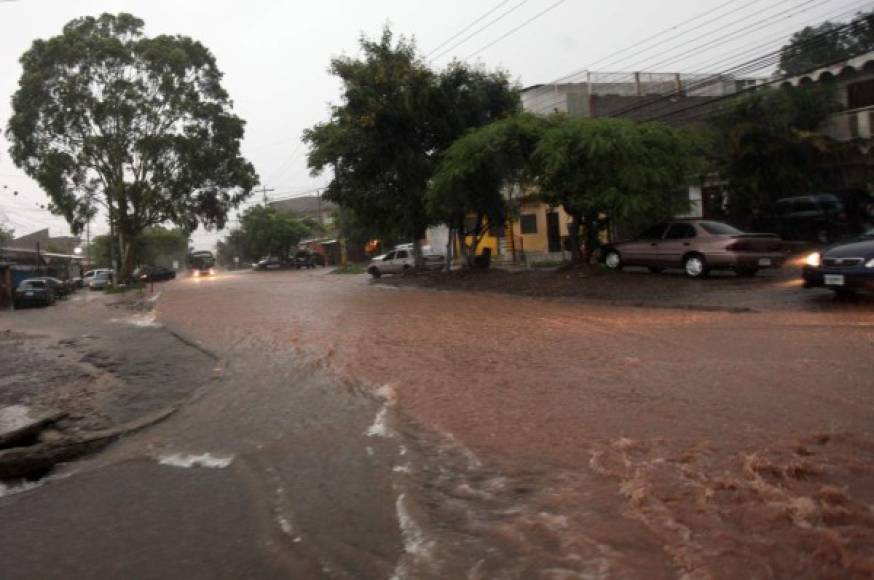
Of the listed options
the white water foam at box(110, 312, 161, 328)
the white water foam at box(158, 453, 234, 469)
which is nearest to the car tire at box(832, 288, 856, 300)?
the white water foam at box(158, 453, 234, 469)

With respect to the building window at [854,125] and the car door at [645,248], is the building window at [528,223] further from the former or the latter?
the car door at [645,248]

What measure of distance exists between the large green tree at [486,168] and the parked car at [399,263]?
23.2ft

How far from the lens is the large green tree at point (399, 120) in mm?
24531

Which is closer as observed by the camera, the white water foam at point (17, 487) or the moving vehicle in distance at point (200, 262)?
the white water foam at point (17, 487)

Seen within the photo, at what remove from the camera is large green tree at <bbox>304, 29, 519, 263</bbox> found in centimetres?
2453

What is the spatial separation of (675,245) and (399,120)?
11.7m

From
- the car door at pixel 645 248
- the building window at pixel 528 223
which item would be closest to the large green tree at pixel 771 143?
the car door at pixel 645 248

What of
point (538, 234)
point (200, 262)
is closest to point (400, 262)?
point (538, 234)

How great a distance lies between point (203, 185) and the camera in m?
39.0

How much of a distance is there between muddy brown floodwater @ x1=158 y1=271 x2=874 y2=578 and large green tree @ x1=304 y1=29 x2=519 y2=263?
1492 centimetres

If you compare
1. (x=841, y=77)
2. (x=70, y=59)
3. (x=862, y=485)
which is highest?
(x=70, y=59)

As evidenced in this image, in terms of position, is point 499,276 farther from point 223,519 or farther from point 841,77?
point 223,519

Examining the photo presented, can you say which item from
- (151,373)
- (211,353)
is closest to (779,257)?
(211,353)

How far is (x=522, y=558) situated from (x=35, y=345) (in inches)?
499
